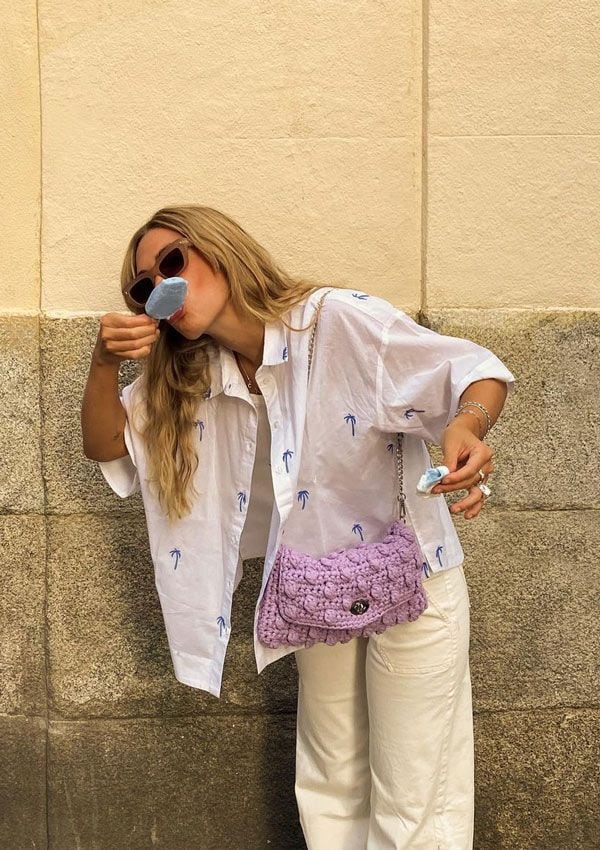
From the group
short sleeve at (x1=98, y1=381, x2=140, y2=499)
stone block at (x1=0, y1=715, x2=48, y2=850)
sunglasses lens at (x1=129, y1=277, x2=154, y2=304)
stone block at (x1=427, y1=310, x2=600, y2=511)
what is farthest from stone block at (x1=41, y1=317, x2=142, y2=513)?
stone block at (x1=427, y1=310, x2=600, y2=511)

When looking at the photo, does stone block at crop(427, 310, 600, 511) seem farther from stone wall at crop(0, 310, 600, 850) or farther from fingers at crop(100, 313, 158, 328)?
fingers at crop(100, 313, 158, 328)

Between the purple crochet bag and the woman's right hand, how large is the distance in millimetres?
360

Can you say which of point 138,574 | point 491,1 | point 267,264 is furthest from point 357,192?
point 138,574

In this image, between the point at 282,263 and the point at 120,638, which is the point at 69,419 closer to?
the point at 120,638

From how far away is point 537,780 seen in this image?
3.51 metres

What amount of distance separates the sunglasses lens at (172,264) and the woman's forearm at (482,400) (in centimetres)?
69

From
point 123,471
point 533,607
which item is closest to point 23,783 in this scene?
point 123,471

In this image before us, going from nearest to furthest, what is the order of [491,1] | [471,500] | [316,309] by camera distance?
[471,500] < [316,309] < [491,1]

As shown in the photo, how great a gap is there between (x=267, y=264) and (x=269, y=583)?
0.74 meters

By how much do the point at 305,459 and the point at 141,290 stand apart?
533 millimetres

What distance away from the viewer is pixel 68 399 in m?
3.33

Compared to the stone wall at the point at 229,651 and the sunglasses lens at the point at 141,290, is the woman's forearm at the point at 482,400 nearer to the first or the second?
the sunglasses lens at the point at 141,290

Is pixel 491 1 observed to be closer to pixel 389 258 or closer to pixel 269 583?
pixel 389 258

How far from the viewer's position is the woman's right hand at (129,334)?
2393 mm
